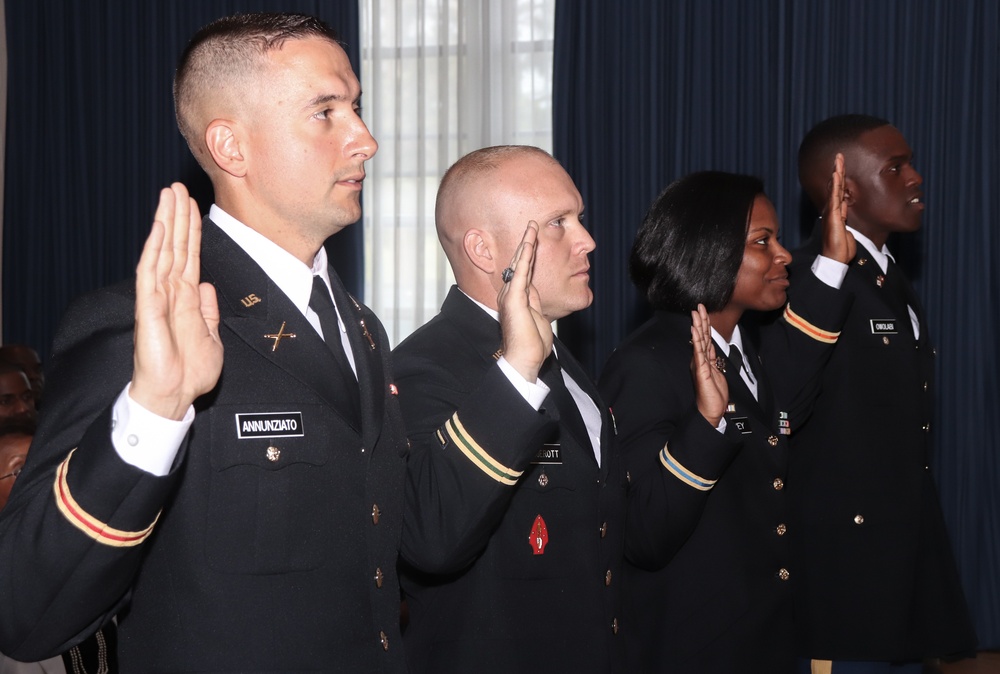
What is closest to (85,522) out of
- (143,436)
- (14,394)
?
(143,436)

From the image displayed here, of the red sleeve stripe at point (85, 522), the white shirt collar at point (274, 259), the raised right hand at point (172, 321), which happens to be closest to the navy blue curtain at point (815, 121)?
the white shirt collar at point (274, 259)

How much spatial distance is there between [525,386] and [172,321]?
660mm

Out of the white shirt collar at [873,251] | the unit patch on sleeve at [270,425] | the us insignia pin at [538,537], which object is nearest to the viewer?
the unit patch on sleeve at [270,425]

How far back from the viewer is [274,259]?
5.36ft

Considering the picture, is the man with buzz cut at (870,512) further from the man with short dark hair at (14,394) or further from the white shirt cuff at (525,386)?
the man with short dark hair at (14,394)

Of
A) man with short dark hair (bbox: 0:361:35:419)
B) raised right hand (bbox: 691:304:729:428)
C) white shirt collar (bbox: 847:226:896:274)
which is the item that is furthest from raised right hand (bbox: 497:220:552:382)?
→ man with short dark hair (bbox: 0:361:35:419)

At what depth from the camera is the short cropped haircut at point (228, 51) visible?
1656 millimetres

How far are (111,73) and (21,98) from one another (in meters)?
0.53

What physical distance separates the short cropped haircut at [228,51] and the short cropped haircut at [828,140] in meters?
2.25

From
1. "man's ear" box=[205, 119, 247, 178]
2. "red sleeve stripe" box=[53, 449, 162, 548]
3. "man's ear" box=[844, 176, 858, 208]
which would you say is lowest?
"red sleeve stripe" box=[53, 449, 162, 548]

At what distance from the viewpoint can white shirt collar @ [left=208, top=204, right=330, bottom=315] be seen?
1625 millimetres

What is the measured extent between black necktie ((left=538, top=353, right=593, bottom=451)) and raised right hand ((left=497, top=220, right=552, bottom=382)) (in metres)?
0.33

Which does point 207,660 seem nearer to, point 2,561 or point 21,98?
point 2,561

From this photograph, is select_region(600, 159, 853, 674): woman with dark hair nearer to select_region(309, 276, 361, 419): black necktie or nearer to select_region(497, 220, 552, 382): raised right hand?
select_region(497, 220, 552, 382): raised right hand
